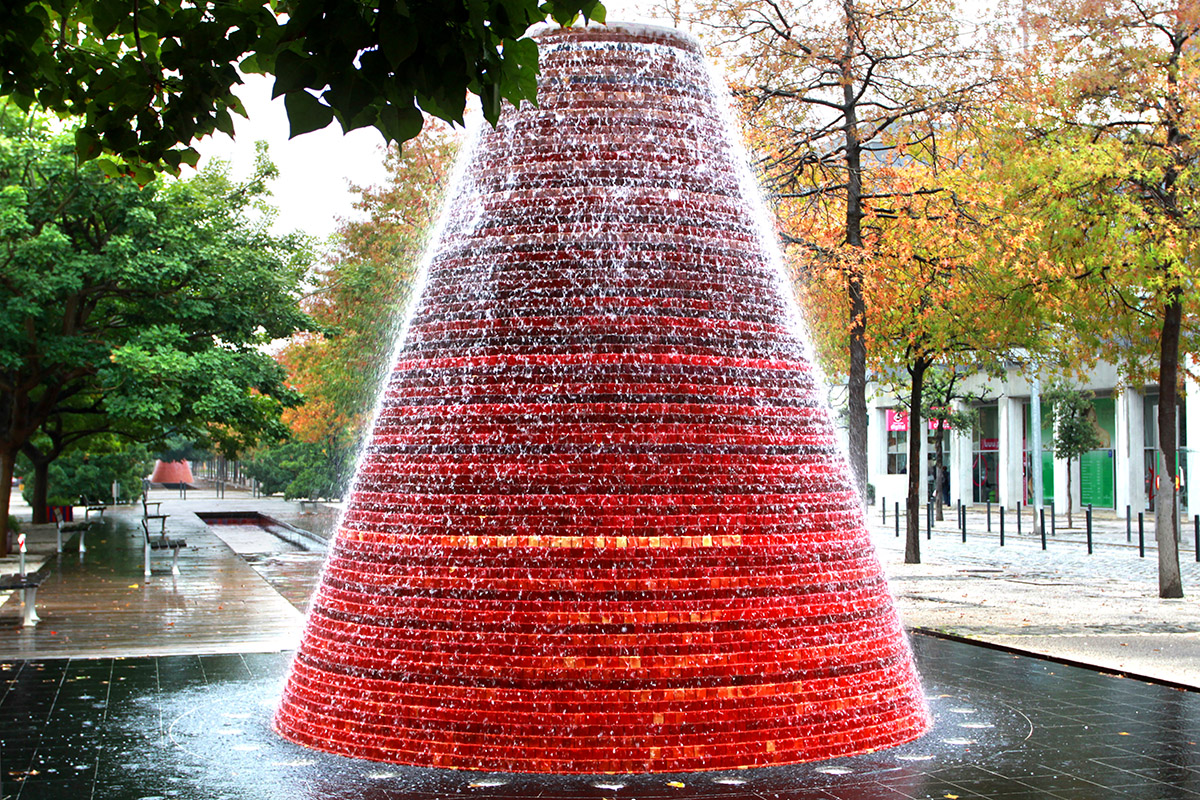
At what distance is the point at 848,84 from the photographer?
17516mm

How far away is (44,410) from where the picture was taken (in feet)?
81.1

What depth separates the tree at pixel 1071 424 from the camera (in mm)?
39438

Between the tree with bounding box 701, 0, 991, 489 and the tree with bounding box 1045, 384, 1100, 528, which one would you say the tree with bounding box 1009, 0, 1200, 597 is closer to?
the tree with bounding box 701, 0, 991, 489

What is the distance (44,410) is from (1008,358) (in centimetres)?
1971

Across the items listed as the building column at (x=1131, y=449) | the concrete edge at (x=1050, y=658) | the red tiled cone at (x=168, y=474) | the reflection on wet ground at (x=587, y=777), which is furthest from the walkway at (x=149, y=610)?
the red tiled cone at (x=168, y=474)

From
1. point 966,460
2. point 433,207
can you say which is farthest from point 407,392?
point 966,460

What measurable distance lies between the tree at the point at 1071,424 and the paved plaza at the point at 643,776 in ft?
62.9

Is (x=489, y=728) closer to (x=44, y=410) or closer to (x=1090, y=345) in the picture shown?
(x=1090, y=345)

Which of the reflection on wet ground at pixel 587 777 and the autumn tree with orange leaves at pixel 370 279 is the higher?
the autumn tree with orange leaves at pixel 370 279

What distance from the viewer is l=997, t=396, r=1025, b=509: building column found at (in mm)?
48750

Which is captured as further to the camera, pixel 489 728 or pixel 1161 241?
pixel 1161 241

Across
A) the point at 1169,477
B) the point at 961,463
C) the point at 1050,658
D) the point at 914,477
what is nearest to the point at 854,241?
the point at 1169,477

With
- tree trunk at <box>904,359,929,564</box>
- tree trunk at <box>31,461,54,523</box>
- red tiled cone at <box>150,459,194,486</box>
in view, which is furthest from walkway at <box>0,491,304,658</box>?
red tiled cone at <box>150,459,194,486</box>

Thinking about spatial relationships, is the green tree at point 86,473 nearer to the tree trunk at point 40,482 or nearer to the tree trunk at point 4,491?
the tree trunk at point 40,482
